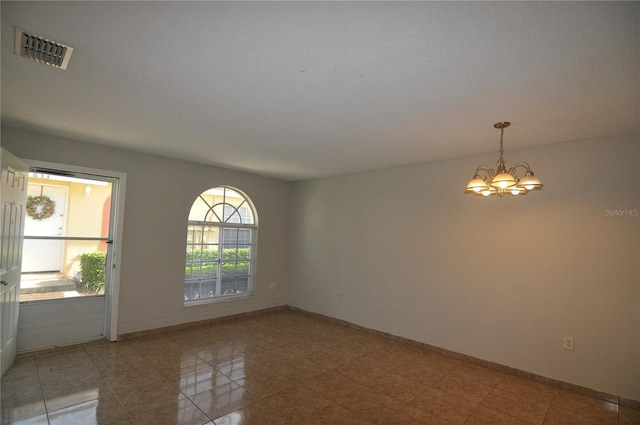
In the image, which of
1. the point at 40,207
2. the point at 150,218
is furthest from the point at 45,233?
the point at 150,218

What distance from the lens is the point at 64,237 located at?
3.73 metres

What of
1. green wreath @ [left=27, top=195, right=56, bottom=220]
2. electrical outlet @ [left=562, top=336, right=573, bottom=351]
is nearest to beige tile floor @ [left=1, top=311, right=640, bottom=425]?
electrical outlet @ [left=562, top=336, right=573, bottom=351]

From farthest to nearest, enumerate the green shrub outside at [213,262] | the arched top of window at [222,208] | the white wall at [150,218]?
the arched top of window at [222,208]
the green shrub outside at [213,262]
the white wall at [150,218]

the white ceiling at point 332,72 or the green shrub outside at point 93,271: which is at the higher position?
the white ceiling at point 332,72

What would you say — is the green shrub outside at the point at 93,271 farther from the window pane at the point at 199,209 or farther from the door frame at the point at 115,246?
the window pane at the point at 199,209

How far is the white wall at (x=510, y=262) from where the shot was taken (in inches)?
116

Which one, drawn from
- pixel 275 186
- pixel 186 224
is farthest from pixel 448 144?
pixel 186 224

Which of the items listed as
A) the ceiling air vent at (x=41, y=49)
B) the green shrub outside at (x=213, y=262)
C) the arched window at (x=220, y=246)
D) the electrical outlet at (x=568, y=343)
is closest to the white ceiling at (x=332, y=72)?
the ceiling air vent at (x=41, y=49)

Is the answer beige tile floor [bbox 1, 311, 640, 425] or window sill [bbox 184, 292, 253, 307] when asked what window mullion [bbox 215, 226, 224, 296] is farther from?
beige tile floor [bbox 1, 311, 640, 425]

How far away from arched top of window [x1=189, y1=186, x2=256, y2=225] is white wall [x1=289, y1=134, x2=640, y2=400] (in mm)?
1655

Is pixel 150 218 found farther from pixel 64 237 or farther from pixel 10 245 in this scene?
pixel 10 245

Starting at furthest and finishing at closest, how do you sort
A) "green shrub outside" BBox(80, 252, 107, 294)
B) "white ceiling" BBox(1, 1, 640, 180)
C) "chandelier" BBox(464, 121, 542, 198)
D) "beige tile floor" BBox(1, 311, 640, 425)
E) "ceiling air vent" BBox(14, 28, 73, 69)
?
"green shrub outside" BBox(80, 252, 107, 294) → "beige tile floor" BBox(1, 311, 640, 425) → "chandelier" BBox(464, 121, 542, 198) → "ceiling air vent" BBox(14, 28, 73, 69) → "white ceiling" BBox(1, 1, 640, 180)

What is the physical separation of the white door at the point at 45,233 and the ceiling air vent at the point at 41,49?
2.30m

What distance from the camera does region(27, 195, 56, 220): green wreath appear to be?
11.6 ft
